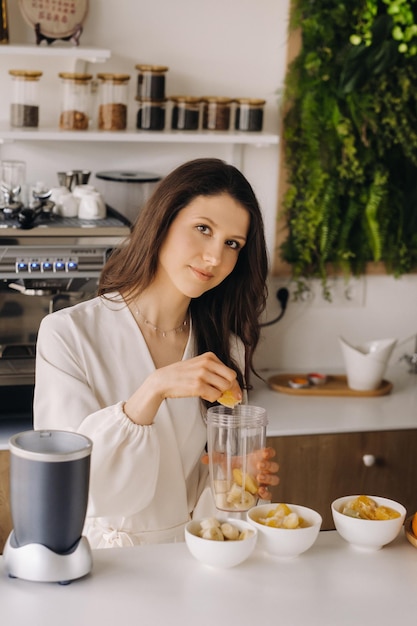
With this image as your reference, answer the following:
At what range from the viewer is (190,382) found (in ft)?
6.18

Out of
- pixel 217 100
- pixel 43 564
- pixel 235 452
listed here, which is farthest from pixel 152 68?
pixel 43 564

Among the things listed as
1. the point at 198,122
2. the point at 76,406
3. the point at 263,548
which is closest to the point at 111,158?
the point at 198,122

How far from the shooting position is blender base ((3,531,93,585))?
5.22ft

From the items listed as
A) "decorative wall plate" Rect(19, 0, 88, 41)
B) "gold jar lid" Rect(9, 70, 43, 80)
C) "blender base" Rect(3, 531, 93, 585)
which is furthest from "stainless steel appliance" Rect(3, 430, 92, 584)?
"decorative wall plate" Rect(19, 0, 88, 41)

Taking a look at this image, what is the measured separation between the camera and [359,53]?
343 cm

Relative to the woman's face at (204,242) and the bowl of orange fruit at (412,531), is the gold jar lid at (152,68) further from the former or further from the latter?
the bowl of orange fruit at (412,531)

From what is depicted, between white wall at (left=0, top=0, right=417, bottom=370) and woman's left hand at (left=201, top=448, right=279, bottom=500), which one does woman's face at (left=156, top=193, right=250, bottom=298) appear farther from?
white wall at (left=0, top=0, right=417, bottom=370)

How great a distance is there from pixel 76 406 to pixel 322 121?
179 centimetres

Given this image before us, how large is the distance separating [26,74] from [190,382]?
164cm

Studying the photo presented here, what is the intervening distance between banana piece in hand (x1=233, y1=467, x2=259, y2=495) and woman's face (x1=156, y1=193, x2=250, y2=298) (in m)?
0.49

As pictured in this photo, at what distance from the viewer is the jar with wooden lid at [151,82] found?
130 inches

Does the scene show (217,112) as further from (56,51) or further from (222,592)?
(222,592)

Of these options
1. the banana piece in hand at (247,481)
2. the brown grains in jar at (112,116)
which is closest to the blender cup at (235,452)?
the banana piece in hand at (247,481)

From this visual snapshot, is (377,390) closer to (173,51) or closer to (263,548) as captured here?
(173,51)
